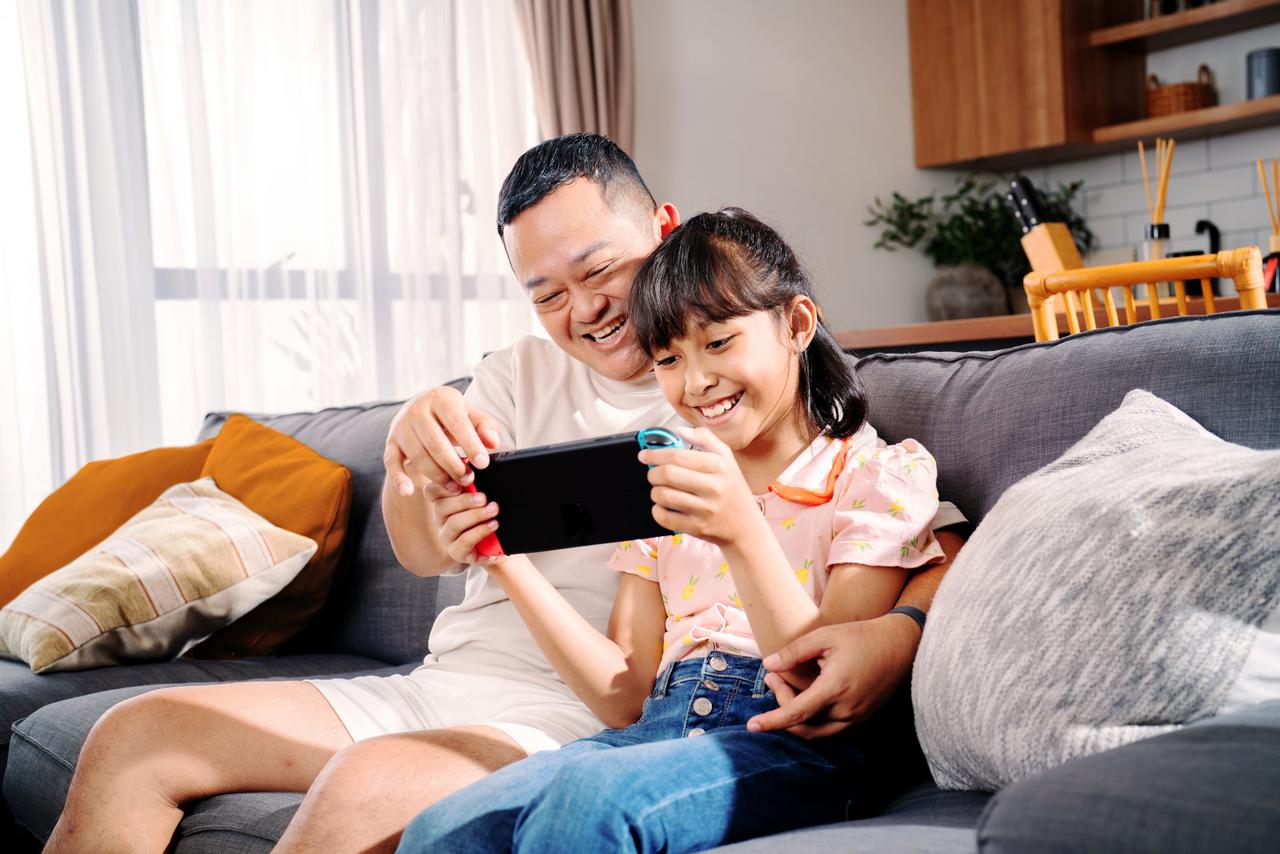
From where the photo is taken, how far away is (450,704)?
1.49m

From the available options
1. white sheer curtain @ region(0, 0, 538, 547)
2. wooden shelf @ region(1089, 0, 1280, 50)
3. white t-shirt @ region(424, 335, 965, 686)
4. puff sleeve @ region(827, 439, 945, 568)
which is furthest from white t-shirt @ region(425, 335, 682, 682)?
wooden shelf @ region(1089, 0, 1280, 50)

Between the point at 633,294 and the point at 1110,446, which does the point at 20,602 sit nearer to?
the point at 633,294

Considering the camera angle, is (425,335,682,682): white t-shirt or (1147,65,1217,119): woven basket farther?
(1147,65,1217,119): woven basket

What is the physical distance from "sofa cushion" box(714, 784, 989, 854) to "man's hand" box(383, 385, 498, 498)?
20.2 inches

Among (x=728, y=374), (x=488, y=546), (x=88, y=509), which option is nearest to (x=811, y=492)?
(x=728, y=374)

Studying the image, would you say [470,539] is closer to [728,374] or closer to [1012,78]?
[728,374]

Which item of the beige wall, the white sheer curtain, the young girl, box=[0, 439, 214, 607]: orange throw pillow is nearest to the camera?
the young girl

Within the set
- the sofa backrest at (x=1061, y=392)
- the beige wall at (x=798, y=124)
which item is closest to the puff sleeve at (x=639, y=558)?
the sofa backrest at (x=1061, y=392)

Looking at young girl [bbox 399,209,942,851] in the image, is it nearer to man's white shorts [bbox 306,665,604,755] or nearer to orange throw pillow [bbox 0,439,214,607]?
man's white shorts [bbox 306,665,604,755]

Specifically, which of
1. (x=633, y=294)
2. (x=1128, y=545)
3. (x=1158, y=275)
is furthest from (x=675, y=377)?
(x=1158, y=275)

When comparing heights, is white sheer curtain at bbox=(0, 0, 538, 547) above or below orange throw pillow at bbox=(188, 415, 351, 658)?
above

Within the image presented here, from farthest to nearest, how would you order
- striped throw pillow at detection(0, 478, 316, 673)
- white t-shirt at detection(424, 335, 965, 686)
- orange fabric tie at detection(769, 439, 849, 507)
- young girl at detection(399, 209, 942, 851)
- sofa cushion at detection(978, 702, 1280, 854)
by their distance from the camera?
striped throw pillow at detection(0, 478, 316, 673) → white t-shirt at detection(424, 335, 965, 686) → orange fabric tie at detection(769, 439, 849, 507) → young girl at detection(399, 209, 942, 851) → sofa cushion at detection(978, 702, 1280, 854)

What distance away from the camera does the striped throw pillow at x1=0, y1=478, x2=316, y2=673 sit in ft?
6.36

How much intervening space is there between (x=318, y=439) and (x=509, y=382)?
876 millimetres
